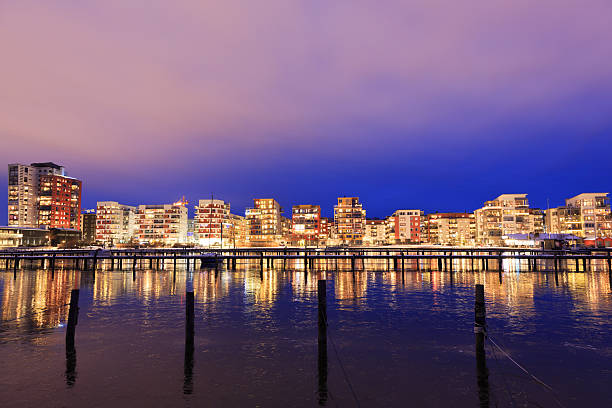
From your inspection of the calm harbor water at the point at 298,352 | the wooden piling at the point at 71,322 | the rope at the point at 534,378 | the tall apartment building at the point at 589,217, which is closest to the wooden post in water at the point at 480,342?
the calm harbor water at the point at 298,352

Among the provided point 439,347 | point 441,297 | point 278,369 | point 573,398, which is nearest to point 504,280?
point 441,297

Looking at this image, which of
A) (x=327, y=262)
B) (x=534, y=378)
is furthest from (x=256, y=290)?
(x=327, y=262)

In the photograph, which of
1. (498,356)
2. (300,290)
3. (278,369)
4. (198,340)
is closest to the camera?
(278,369)

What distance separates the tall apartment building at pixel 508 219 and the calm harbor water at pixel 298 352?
Answer: 16613 cm

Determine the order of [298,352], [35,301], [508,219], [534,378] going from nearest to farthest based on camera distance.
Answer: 1. [534,378]
2. [298,352]
3. [35,301]
4. [508,219]

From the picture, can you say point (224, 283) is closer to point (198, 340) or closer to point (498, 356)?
point (198, 340)

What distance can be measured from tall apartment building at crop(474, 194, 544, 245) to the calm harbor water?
6541 inches

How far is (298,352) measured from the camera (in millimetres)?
17094

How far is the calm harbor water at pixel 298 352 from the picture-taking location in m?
12.8

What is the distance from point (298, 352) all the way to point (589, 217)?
19949cm

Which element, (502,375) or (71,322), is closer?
(502,375)

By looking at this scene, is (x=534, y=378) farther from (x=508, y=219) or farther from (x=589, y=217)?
(x=589, y=217)

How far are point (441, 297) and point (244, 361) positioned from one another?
2131cm

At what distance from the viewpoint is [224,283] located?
41656mm
